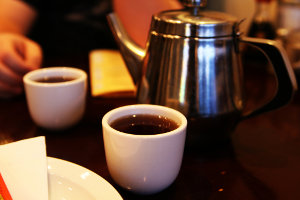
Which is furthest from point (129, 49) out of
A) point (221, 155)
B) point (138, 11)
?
point (138, 11)

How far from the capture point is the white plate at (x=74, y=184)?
0.39 metres

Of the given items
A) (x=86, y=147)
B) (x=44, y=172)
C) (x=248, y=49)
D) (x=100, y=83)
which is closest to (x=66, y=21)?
(x=100, y=83)

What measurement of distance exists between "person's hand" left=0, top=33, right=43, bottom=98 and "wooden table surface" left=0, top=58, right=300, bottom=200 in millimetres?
37

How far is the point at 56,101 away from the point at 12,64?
0.25 meters

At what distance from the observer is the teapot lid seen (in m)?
0.51

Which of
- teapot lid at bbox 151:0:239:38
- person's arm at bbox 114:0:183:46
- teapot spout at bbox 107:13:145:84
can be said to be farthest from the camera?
person's arm at bbox 114:0:183:46

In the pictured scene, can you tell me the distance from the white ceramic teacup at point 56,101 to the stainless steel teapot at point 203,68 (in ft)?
0.47

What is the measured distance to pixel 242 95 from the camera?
0.57m

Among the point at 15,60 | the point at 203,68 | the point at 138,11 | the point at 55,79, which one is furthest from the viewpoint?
the point at 138,11

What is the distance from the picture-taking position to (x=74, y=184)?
417 mm

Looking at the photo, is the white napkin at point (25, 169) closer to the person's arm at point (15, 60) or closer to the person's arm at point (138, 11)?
the person's arm at point (15, 60)

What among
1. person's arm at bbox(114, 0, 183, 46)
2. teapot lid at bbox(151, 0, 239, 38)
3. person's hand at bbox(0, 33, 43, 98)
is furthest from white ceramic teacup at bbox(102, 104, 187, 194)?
person's arm at bbox(114, 0, 183, 46)

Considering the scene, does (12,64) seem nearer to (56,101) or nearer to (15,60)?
(15,60)

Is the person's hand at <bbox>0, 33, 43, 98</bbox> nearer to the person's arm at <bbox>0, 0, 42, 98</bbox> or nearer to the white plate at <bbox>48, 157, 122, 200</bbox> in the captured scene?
the person's arm at <bbox>0, 0, 42, 98</bbox>
